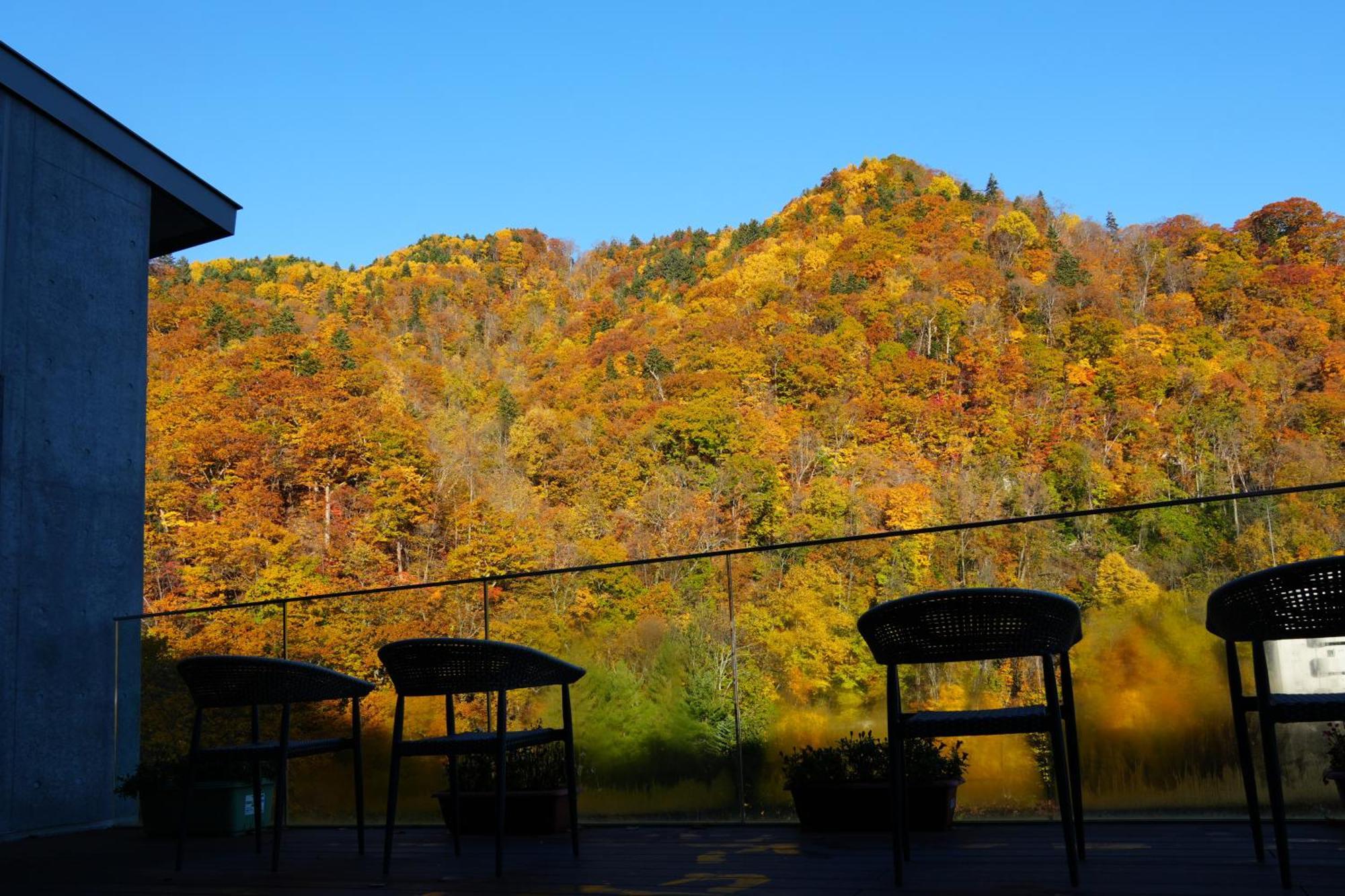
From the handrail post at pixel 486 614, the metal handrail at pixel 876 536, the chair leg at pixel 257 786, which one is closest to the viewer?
the metal handrail at pixel 876 536

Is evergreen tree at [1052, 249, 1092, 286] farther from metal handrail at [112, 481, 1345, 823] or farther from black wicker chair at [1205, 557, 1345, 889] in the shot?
black wicker chair at [1205, 557, 1345, 889]

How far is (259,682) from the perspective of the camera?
3.41 metres

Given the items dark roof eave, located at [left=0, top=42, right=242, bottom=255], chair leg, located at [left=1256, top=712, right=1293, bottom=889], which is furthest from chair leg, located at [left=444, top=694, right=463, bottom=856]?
dark roof eave, located at [left=0, top=42, right=242, bottom=255]

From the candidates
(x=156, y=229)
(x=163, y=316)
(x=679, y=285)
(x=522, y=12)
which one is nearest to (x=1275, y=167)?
(x=679, y=285)

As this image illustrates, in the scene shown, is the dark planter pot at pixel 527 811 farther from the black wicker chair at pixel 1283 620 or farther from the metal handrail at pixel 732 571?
the black wicker chair at pixel 1283 620

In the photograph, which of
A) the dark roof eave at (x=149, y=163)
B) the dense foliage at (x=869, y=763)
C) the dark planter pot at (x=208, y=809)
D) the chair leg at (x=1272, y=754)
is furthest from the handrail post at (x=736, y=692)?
the dark roof eave at (x=149, y=163)

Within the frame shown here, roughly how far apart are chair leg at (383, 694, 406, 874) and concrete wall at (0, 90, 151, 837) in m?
2.23

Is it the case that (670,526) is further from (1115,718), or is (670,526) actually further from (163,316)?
(1115,718)

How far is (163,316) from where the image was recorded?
92.6ft

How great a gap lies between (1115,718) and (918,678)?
609 mm

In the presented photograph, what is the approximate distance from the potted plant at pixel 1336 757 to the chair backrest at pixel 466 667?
79.4 inches

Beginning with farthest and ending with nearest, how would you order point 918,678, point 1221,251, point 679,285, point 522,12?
point 679,285
point 1221,251
point 522,12
point 918,678

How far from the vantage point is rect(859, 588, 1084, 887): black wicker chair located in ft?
8.11

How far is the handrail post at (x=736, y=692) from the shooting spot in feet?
13.5
